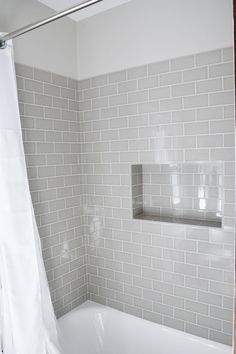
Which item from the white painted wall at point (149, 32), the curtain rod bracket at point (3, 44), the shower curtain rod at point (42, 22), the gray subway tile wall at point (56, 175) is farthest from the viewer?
the gray subway tile wall at point (56, 175)

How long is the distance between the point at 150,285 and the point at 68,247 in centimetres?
72

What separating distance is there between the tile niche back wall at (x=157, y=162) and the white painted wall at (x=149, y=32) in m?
0.08

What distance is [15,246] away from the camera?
148 cm

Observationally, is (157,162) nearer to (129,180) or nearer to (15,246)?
(129,180)

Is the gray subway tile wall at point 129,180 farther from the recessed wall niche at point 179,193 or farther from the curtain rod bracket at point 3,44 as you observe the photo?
the curtain rod bracket at point 3,44

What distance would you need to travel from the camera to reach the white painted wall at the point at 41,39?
1.70 metres

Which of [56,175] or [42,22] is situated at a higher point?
[42,22]

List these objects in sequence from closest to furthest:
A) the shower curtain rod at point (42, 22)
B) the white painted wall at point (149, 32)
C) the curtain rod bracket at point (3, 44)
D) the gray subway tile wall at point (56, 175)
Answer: the shower curtain rod at point (42, 22)
the curtain rod bracket at point (3, 44)
the white painted wall at point (149, 32)
the gray subway tile wall at point (56, 175)

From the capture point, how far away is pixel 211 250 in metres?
1.75

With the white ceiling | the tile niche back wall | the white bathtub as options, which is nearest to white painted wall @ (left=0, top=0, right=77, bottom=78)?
the white ceiling

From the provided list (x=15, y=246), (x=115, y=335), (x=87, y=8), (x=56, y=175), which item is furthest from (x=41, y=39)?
(x=115, y=335)

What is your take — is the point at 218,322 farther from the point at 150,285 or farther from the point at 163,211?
the point at 163,211

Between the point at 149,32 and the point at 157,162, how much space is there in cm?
93

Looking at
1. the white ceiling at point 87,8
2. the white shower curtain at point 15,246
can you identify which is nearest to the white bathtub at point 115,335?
the white shower curtain at point 15,246
